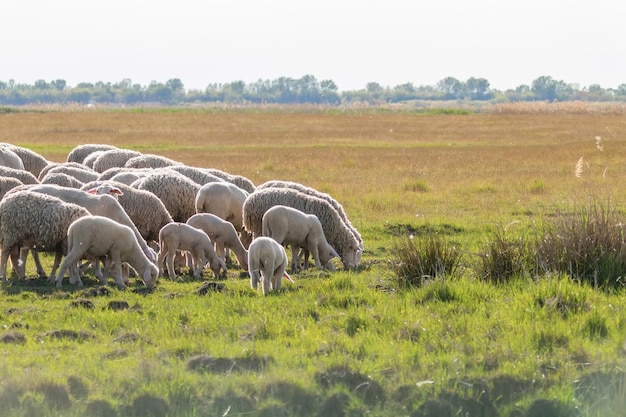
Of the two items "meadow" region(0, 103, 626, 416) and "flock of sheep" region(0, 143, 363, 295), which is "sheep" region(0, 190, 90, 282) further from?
"meadow" region(0, 103, 626, 416)

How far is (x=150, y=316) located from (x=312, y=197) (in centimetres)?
581

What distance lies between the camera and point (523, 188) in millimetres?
24312

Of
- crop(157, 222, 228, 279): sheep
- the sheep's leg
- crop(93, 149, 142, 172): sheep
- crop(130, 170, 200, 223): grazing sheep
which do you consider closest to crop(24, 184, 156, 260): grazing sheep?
crop(157, 222, 228, 279): sheep

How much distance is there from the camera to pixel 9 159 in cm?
2027

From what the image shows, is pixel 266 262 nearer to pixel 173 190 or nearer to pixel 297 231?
pixel 297 231

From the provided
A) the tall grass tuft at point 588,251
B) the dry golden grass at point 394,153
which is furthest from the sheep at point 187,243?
the dry golden grass at point 394,153

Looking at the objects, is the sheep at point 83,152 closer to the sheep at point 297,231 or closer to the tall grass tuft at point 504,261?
the sheep at point 297,231

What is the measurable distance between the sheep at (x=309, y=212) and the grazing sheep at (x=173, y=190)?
1588 millimetres

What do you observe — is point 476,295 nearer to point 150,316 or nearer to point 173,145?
point 150,316

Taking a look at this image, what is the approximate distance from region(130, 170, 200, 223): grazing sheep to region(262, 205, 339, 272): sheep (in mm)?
2696

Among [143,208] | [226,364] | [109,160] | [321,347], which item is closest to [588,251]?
[321,347]

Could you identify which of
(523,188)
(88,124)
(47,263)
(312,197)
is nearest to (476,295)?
(312,197)

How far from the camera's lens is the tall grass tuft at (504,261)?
11.2 metres

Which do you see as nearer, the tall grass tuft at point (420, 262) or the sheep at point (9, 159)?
the tall grass tuft at point (420, 262)
